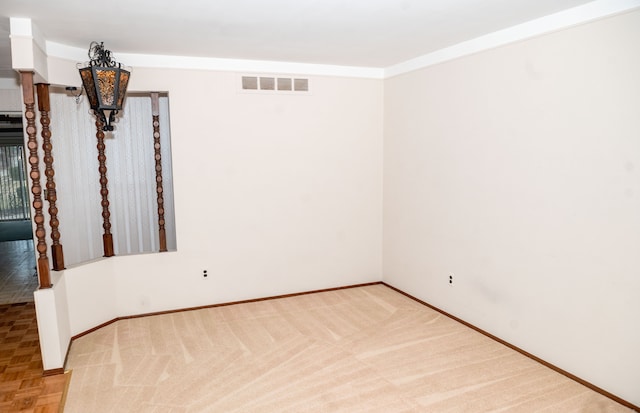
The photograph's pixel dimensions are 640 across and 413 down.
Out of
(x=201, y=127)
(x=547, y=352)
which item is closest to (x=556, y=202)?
(x=547, y=352)

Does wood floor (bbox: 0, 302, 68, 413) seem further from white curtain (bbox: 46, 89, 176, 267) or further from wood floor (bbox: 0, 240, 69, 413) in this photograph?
white curtain (bbox: 46, 89, 176, 267)

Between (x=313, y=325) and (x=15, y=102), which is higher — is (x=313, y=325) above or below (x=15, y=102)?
below

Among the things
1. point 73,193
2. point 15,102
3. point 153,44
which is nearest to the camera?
point 153,44

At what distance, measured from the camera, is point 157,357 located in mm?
3443

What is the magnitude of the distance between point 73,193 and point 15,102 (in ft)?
5.34

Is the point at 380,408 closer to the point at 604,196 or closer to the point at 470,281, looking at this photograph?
the point at 470,281

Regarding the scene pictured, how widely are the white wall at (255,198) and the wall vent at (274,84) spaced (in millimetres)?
76

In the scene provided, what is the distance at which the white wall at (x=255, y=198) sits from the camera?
427cm

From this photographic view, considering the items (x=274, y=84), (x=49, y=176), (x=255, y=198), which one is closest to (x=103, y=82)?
(x=49, y=176)

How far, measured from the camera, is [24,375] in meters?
3.20

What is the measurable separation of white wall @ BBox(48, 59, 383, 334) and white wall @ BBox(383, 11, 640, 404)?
0.75 metres

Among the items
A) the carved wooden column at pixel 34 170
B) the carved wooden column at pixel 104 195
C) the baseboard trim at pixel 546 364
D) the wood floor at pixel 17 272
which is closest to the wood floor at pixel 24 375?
the carved wooden column at pixel 34 170

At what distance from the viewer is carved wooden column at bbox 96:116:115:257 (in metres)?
4.05

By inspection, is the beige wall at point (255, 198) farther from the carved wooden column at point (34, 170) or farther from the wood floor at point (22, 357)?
the carved wooden column at point (34, 170)
